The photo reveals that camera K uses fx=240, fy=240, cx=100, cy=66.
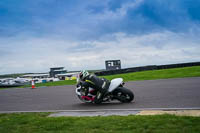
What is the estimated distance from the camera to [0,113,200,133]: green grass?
5.02m

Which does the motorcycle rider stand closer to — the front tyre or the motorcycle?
the motorcycle

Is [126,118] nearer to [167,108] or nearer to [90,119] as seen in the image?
[90,119]

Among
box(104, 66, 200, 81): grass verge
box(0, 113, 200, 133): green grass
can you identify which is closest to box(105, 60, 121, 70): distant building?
box(104, 66, 200, 81): grass verge

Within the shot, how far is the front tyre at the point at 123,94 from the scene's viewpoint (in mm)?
9398

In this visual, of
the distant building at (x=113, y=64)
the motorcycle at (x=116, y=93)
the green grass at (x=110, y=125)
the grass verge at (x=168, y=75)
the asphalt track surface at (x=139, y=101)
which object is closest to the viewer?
the green grass at (x=110, y=125)

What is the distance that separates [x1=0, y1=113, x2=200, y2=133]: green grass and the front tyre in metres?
3.14

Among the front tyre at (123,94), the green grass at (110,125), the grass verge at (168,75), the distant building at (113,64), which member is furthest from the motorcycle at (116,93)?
the distant building at (113,64)

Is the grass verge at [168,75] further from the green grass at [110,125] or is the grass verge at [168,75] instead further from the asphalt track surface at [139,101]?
the green grass at [110,125]

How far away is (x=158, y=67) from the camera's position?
114ft

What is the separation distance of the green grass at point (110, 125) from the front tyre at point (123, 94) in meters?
3.14

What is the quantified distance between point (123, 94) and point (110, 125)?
399cm

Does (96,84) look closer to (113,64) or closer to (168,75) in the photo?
(168,75)

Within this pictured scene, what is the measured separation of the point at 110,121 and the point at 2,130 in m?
2.74

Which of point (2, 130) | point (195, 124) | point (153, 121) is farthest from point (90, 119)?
point (195, 124)
